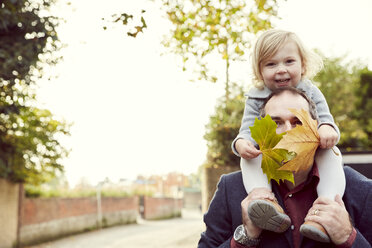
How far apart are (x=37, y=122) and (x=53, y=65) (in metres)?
2.08

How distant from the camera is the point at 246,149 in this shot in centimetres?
182

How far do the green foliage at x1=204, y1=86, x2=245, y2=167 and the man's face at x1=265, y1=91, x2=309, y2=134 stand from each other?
6.18 m

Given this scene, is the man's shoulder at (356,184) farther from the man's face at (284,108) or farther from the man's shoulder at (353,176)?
the man's face at (284,108)

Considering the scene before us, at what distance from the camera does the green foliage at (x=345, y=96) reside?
23359 millimetres

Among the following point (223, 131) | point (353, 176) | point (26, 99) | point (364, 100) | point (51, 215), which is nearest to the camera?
point (353, 176)

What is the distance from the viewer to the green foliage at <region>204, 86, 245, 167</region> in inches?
317

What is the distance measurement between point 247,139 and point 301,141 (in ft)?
1.24

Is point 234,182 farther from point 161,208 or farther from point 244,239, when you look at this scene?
point 161,208

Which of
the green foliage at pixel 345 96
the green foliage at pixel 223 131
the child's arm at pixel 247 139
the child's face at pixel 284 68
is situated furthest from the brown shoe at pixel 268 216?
the green foliage at pixel 345 96

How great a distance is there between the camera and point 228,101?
8453 millimetres

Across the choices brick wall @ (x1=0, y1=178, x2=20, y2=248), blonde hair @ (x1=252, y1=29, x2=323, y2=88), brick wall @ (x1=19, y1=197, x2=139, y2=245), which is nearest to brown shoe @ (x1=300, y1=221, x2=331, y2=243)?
blonde hair @ (x1=252, y1=29, x2=323, y2=88)

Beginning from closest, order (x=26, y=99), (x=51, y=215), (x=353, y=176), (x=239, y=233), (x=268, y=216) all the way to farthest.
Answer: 1. (x=268, y=216)
2. (x=239, y=233)
3. (x=353, y=176)
4. (x=26, y=99)
5. (x=51, y=215)

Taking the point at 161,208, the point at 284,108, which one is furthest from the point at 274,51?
the point at 161,208

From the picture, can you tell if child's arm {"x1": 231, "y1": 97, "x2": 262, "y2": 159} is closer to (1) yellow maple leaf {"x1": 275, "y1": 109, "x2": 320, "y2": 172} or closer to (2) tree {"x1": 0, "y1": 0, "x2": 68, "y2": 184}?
(1) yellow maple leaf {"x1": 275, "y1": 109, "x2": 320, "y2": 172}
